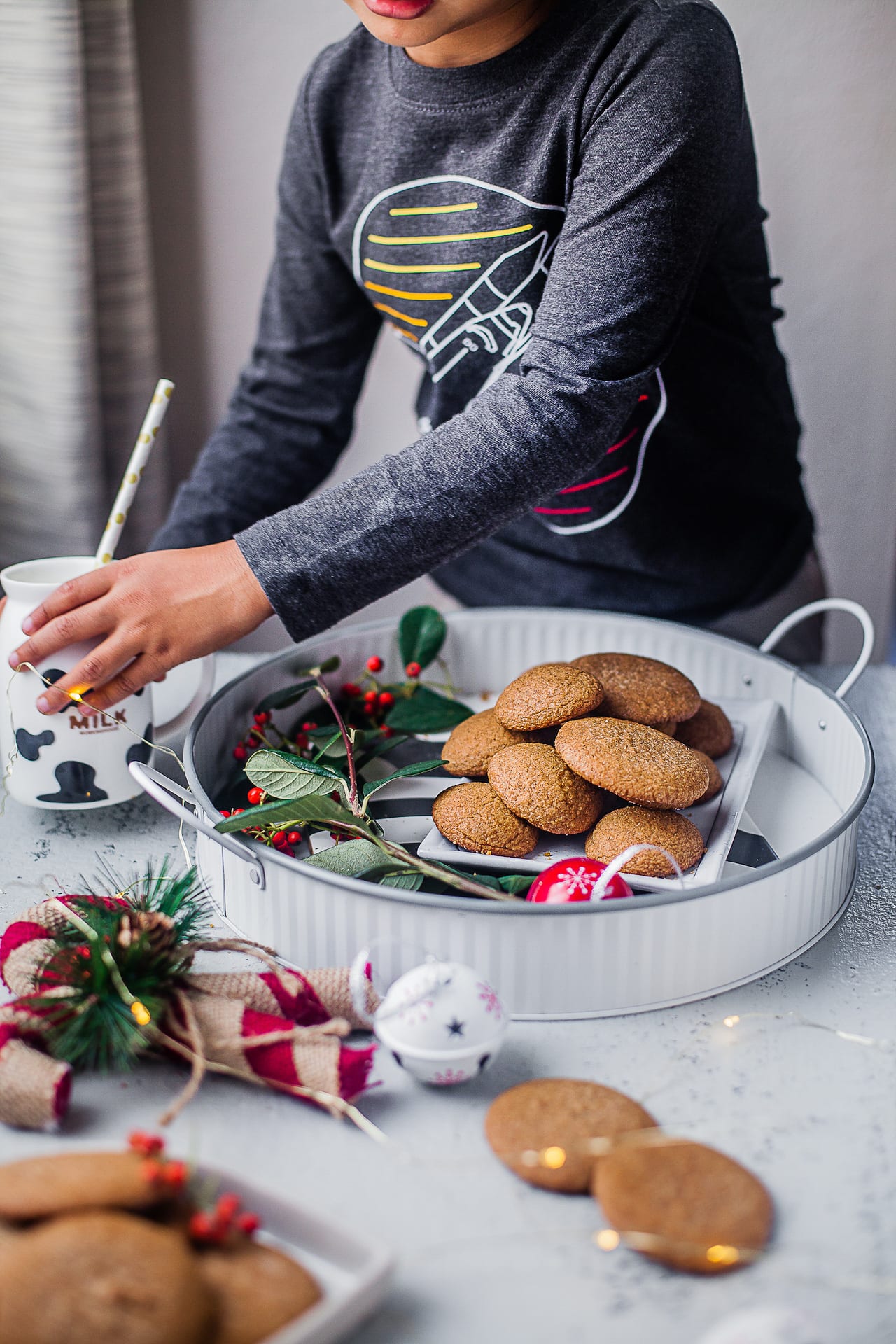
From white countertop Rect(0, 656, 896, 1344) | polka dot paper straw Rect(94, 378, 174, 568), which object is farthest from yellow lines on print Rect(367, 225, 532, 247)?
white countertop Rect(0, 656, 896, 1344)

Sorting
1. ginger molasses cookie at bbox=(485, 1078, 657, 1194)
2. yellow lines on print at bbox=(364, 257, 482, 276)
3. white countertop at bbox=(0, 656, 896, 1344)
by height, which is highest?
yellow lines on print at bbox=(364, 257, 482, 276)

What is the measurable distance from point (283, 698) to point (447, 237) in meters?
0.44

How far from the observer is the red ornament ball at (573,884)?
0.66m

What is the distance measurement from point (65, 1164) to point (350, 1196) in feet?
0.46

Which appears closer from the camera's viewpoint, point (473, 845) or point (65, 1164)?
point (65, 1164)

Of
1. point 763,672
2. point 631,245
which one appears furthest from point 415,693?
point 631,245

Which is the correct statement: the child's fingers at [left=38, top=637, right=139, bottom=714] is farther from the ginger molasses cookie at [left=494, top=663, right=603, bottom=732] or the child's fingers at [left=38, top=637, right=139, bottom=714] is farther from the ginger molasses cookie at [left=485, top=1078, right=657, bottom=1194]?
the ginger molasses cookie at [left=485, top=1078, right=657, bottom=1194]

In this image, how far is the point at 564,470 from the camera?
0.85 metres

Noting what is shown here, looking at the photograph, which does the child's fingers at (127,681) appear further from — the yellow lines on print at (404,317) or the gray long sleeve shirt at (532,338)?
the yellow lines on print at (404,317)

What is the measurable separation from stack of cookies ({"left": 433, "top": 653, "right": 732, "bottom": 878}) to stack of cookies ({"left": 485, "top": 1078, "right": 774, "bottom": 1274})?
187 mm

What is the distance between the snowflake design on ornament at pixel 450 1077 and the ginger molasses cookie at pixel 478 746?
0.91 feet

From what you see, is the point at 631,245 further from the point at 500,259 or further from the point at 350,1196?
the point at 350,1196

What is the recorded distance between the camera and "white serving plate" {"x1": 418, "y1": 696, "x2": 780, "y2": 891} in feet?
2.34

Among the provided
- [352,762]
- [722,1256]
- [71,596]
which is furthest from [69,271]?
[722,1256]
